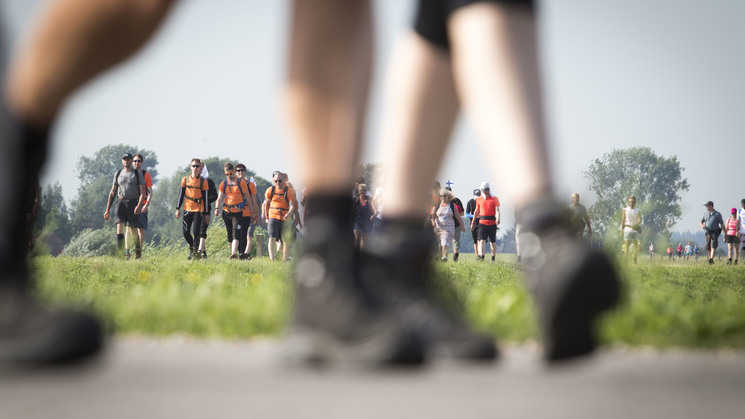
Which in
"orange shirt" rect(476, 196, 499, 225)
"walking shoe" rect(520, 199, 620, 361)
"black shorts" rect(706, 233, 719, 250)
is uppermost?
"orange shirt" rect(476, 196, 499, 225)

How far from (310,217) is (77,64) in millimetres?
563

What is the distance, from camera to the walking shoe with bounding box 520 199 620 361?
1.42 m

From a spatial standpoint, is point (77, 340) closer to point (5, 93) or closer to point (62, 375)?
Answer: point (62, 375)

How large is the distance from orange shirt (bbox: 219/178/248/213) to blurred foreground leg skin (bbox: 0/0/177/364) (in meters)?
14.2

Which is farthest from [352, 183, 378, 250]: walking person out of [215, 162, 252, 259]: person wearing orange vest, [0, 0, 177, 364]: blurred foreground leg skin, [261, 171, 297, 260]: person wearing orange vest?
[0, 0, 177, 364]: blurred foreground leg skin

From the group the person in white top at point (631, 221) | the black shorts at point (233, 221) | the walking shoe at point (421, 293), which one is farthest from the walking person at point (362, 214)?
the walking shoe at point (421, 293)

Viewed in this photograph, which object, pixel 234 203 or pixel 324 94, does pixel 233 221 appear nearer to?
pixel 234 203

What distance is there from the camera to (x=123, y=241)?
51.9ft

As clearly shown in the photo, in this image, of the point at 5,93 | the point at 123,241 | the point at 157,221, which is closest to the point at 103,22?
the point at 5,93

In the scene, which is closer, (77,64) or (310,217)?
(77,64)

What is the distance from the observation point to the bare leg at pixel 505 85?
1.60m

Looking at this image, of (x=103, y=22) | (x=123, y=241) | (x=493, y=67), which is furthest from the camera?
(x=123, y=241)

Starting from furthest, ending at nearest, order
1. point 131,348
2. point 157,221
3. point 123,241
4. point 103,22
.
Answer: point 157,221 < point 123,241 < point 131,348 < point 103,22

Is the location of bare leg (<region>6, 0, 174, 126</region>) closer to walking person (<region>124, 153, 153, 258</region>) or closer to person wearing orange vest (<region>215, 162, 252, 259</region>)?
walking person (<region>124, 153, 153, 258</region>)
